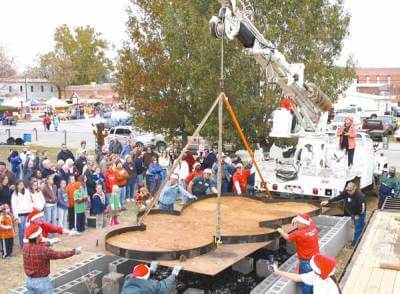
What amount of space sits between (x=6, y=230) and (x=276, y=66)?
7.34 meters

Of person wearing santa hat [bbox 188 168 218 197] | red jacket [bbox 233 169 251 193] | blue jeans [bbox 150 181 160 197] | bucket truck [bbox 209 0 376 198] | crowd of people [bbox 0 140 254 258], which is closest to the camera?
crowd of people [bbox 0 140 254 258]

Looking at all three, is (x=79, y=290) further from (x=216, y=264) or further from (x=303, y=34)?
(x=303, y=34)

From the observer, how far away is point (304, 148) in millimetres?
14203

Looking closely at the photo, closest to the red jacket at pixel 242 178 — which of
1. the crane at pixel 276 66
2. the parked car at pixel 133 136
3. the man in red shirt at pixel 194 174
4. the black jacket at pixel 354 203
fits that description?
the man in red shirt at pixel 194 174

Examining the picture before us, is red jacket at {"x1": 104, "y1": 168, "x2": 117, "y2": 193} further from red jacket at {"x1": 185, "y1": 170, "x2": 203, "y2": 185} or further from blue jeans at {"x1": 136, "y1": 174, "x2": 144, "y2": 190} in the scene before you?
blue jeans at {"x1": 136, "y1": 174, "x2": 144, "y2": 190}

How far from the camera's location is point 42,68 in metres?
79.6

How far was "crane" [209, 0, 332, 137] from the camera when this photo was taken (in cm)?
960

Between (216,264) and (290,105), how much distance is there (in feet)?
26.3

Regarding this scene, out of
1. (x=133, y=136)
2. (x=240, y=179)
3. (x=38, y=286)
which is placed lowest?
(x=38, y=286)

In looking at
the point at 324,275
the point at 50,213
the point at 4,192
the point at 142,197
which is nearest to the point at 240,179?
the point at 142,197

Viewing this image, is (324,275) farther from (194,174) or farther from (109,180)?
(109,180)

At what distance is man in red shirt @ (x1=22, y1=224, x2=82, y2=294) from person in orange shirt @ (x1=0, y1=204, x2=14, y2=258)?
11.7 ft

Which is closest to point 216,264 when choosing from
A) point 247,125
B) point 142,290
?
point 142,290

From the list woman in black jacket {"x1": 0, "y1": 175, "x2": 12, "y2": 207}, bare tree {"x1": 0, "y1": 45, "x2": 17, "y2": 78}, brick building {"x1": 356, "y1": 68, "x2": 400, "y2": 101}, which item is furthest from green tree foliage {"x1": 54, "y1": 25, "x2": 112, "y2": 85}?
woman in black jacket {"x1": 0, "y1": 175, "x2": 12, "y2": 207}
